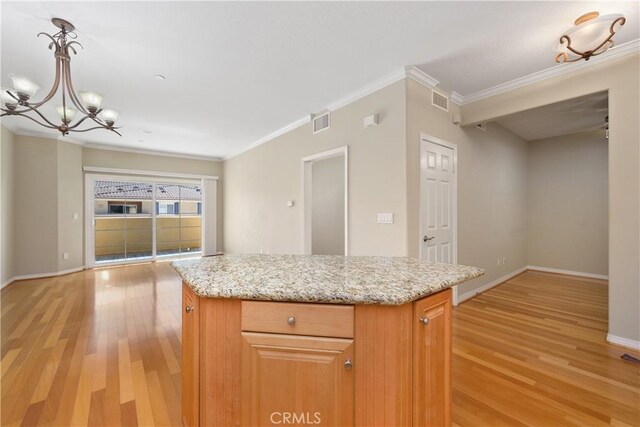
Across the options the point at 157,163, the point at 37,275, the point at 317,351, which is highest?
the point at 157,163

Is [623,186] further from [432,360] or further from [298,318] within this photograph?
[298,318]

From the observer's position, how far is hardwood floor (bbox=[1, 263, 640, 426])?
1604 mm

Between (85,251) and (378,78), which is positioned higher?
(378,78)

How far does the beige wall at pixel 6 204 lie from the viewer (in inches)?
157

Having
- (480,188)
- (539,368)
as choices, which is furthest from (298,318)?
(480,188)

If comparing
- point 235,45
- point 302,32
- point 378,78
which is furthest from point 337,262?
point 378,78

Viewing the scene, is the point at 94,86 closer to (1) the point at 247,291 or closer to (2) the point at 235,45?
(2) the point at 235,45

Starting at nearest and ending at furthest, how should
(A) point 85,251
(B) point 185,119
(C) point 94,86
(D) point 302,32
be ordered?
(D) point 302,32
(C) point 94,86
(B) point 185,119
(A) point 85,251

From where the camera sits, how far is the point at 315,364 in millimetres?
1026

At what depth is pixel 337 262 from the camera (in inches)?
62.1

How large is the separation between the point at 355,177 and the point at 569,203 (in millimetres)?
4748

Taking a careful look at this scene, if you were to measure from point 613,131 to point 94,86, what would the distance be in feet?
17.5

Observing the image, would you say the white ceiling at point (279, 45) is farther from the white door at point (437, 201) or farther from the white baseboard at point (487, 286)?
the white baseboard at point (487, 286)

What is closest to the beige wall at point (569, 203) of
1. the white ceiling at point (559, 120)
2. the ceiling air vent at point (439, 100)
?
the white ceiling at point (559, 120)
